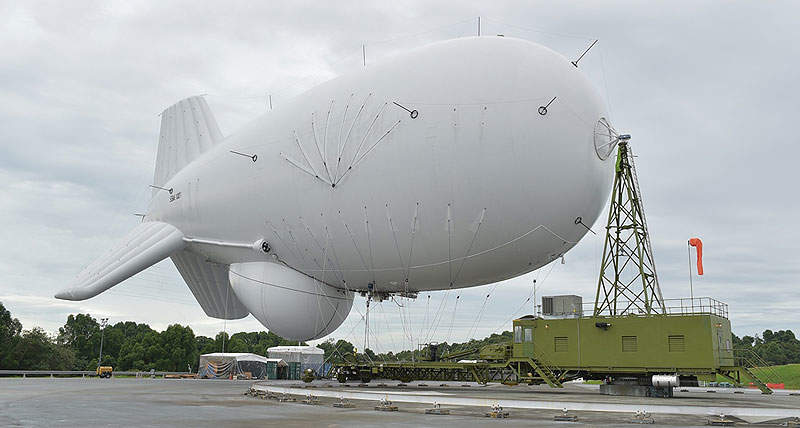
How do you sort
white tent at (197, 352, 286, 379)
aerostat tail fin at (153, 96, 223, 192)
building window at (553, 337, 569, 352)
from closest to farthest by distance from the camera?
building window at (553, 337, 569, 352)
aerostat tail fin at (153, 96, 223, 192)
white tent at (197, 352, 286, 379)

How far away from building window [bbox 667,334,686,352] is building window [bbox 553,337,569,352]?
350 cm

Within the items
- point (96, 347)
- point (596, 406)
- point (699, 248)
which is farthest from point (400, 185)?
point (96, 347)

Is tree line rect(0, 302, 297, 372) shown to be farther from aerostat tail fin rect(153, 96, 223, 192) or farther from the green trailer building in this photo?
the green trailer building

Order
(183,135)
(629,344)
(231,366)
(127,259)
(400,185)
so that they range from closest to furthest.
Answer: (400,185)
(629,344)
(127,259)
(183,135)
(231,366)

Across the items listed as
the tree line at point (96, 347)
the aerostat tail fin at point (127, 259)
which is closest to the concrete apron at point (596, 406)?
the aerostat tail fin at point (127, 259)

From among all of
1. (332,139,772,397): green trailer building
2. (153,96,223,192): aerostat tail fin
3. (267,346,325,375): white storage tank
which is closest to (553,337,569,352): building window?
(332,139,772,397): green trailer building

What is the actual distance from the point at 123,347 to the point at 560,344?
70.0 m

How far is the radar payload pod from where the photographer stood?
816 inches

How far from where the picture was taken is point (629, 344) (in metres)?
22.8

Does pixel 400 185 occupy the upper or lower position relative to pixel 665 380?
upper

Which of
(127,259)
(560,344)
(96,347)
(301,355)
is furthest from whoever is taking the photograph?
(96,347)

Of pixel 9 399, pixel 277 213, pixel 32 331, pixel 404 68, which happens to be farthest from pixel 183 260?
pixel 32 331

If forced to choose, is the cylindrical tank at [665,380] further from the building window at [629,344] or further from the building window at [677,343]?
the building window at [629,344]

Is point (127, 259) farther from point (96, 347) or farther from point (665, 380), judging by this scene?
point (96, 347)
